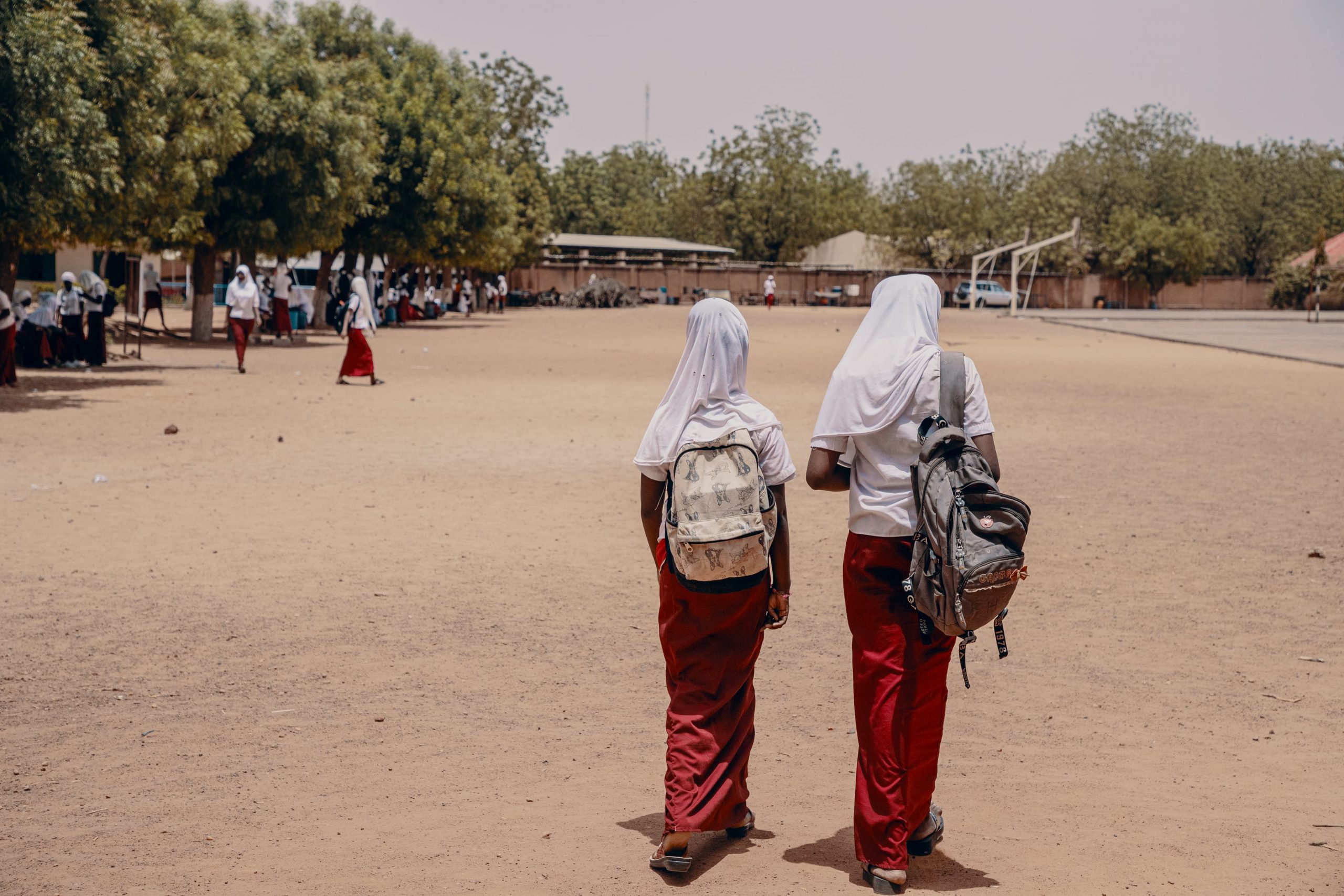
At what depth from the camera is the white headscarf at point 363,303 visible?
63.0 feet

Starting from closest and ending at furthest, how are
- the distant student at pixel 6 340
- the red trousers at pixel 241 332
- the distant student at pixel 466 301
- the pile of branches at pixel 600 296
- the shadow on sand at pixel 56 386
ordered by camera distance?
1. the shadow on sand at pixel 56 386
2. the distant student at pixel 6 340
3. the red trousers at pixel 241 332
4. the distant student at pixel 466 301
5. the pile of branches at pixel 600 296

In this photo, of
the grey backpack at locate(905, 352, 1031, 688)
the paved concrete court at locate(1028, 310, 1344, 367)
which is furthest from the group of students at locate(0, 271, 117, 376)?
the paved concrete court at locate(1028, 310, 1344, 367)

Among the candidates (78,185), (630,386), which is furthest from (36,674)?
(630,386)

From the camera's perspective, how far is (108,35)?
786 inches

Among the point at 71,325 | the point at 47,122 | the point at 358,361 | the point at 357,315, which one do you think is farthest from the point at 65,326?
the point at 47,122

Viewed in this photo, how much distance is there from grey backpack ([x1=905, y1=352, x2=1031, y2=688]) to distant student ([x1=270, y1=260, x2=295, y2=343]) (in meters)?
30.8

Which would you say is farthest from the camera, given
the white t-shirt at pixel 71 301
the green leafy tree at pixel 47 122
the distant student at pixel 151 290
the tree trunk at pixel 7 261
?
the distant student at pixel 151 290

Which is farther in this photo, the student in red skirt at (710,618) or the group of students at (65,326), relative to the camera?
the group of students at (65,326)

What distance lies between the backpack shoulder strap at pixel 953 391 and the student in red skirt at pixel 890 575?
31 millimetres

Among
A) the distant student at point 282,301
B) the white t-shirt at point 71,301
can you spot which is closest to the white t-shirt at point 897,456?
the white t-shirt at point 71,301

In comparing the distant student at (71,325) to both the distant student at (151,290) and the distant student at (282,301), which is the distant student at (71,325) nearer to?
the distant student at (151,290)

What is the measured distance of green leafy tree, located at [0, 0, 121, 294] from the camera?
55.6 feet

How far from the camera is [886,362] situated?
4.00 meters

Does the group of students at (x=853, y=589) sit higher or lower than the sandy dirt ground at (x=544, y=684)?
higher
